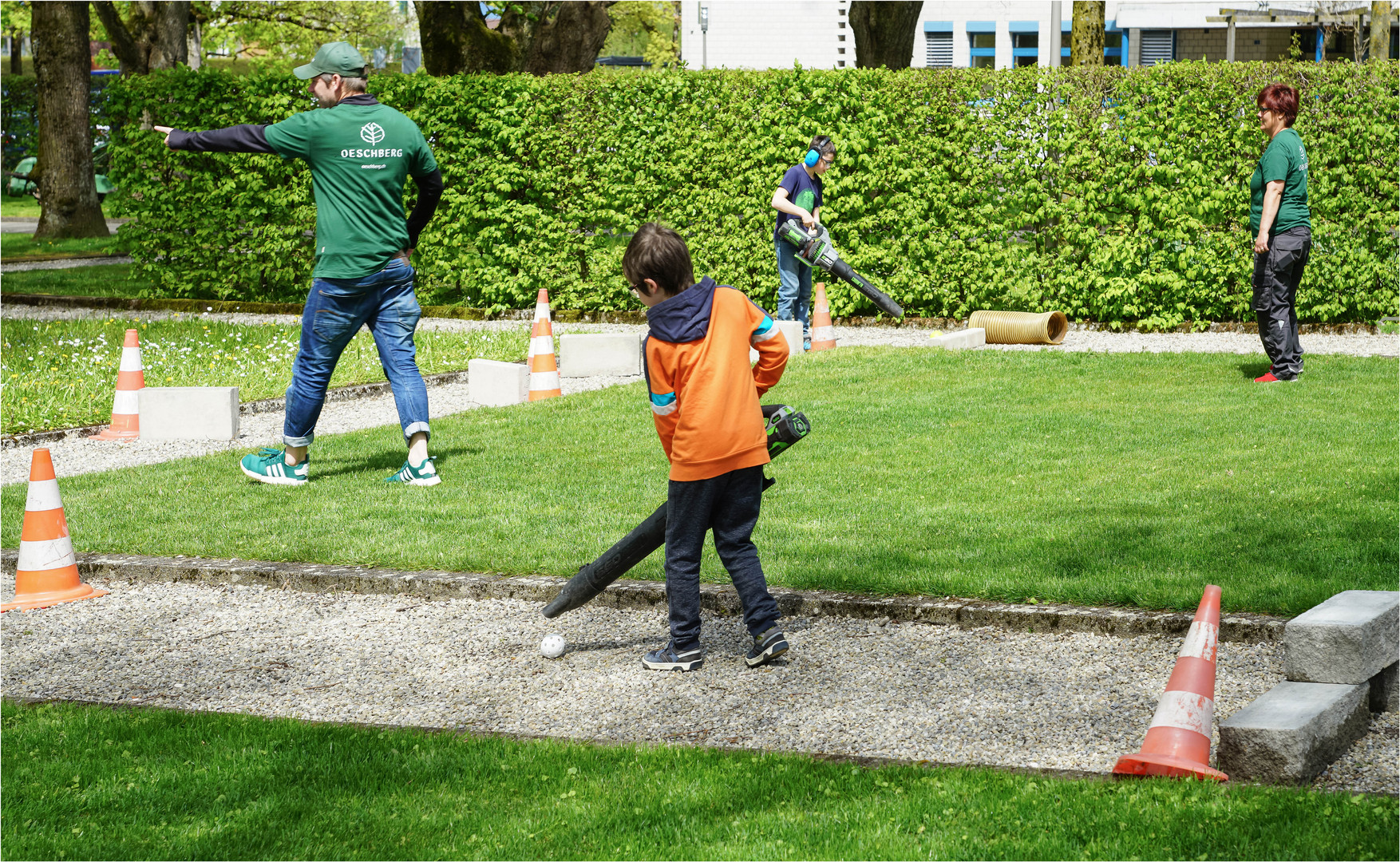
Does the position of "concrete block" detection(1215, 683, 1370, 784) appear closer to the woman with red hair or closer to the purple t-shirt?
the woman with red hair

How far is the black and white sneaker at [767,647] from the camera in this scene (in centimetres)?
486

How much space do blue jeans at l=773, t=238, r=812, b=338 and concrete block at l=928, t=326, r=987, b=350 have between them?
4.03ft

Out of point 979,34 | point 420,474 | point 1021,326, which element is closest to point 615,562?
point 420,474

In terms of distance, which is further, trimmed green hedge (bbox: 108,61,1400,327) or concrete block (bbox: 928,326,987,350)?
trimmed green hedge (bbox: 108,61,1400,327)

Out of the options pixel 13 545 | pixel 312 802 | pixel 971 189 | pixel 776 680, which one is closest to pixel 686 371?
pixel 776 680

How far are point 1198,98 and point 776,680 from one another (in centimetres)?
1117

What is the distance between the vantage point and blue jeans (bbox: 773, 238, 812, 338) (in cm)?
1307

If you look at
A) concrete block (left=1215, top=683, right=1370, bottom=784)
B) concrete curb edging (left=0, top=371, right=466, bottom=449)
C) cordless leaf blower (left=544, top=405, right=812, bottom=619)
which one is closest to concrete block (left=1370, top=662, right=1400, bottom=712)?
concrete block (left=1215, top=683, right=1370, bottom=784)

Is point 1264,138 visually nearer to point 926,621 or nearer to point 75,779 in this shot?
point 926,621

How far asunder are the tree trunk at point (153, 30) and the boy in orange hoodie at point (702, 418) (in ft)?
75.9

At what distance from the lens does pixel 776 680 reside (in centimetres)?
479

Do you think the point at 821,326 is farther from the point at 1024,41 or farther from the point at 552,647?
the point at 1024,41

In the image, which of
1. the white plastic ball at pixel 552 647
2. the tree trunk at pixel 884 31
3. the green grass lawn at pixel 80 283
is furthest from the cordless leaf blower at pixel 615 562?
the tree trunk at pixel 884 31

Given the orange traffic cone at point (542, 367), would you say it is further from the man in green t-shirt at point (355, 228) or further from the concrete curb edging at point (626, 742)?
the concrete curb edging at point (626, 742)
